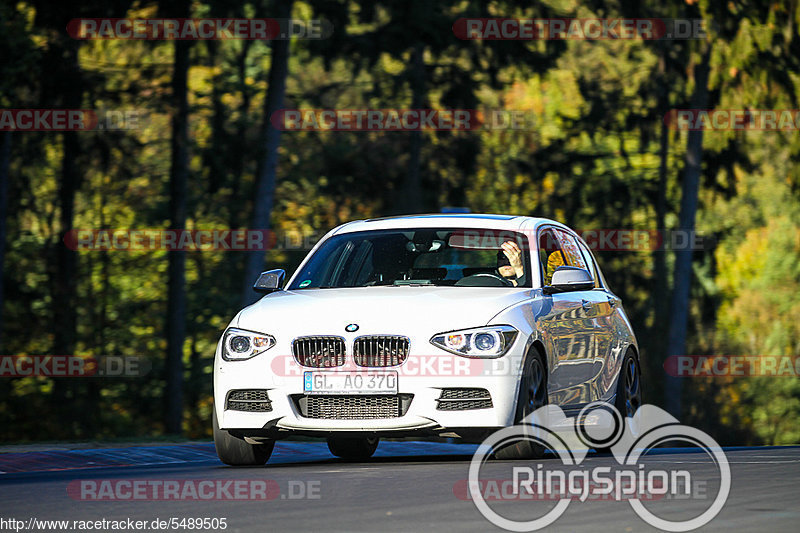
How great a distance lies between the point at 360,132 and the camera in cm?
4081

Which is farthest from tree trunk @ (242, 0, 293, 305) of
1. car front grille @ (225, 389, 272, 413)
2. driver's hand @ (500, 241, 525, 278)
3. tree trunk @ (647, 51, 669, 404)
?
car front grille @ (225, 389, 272, 413)

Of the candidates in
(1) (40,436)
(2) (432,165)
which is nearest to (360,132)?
(2) (432,165)

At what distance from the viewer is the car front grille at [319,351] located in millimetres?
11094

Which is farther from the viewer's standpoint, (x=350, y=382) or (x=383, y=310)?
(x=383, y=310)

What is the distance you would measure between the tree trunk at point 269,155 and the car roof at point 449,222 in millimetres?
15767

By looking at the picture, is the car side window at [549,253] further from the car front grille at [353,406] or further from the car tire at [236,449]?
the car tire at [236,449]

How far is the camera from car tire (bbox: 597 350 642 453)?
44.9ft

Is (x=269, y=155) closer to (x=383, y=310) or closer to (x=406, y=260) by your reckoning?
(x=406, y=260)

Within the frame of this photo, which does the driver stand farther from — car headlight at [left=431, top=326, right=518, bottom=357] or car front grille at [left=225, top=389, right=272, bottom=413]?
car front grille at [left=225, top=389, right=272, bottom=413]

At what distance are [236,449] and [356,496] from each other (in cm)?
273

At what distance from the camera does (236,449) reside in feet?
38.4

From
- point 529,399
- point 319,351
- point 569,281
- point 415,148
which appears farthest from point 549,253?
point 415,148

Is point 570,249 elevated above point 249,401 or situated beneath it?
elevated above

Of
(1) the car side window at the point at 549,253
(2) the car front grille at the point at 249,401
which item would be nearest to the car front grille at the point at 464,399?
(2) the car front grille at the point at 249,401
